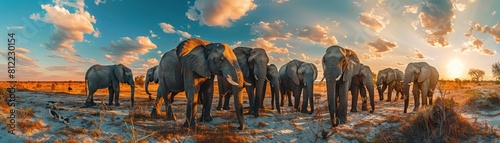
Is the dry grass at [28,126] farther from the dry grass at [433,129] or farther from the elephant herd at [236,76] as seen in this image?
the dry grass at [433,129]

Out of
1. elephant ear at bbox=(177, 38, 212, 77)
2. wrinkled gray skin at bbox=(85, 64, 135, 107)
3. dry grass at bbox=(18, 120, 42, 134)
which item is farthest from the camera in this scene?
wrinkled gray skin at bbox=(85, 64, 135, 107)

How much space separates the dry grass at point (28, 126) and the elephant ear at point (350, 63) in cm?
997

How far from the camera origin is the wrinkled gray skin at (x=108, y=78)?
16.1 m

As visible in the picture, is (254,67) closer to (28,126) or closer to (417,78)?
(28,126)

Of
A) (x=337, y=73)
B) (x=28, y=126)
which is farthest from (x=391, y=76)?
(x=28, y=126)

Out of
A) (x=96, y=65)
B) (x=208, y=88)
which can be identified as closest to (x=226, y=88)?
(x=208, y=88)

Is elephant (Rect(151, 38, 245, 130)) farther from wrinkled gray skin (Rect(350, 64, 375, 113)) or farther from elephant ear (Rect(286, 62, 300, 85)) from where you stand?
wrinkled gray skin (Rect(350, 64, 375, 113))

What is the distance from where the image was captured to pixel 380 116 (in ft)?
46.7

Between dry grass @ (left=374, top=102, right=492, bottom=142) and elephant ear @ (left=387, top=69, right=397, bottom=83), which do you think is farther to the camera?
elephant ear @ (left=387, top=69, right=397, bottom=83)

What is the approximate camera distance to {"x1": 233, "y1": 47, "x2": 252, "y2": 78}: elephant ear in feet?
40.4

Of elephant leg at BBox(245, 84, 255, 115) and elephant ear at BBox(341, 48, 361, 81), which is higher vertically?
elephant ear at BBox(341, 48, 361, 81)

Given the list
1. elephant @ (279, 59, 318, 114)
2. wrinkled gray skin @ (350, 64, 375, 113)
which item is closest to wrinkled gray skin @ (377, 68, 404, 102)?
wrinkled gray skin @ (350, 64, 375, 113)

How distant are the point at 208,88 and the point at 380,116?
26.6 feet

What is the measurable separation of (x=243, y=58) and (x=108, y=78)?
838 cm
